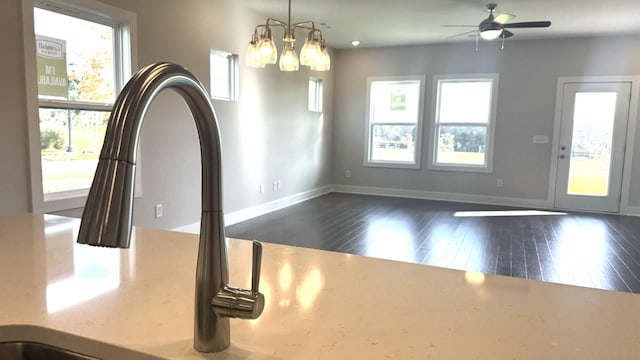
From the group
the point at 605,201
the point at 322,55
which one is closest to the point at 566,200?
the point at 605,201

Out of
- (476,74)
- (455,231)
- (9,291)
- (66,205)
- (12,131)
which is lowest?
(455,231)

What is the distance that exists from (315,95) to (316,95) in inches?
0.8

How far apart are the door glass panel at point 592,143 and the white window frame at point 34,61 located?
20.8 feet

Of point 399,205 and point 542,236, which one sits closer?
point 542,236

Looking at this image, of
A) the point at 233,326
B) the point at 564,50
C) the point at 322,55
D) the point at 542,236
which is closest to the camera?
the point at 233,326

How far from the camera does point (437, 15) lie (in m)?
5.53

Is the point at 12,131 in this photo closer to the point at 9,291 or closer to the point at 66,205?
the point at 66,205

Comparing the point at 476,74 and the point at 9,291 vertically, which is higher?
the point at 476,74

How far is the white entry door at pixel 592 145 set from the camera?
6609 millimetres

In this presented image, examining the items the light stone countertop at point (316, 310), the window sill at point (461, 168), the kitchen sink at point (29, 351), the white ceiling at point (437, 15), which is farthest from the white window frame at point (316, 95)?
the kitchen sink at point (29, 351)

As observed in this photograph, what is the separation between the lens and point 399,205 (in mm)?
7078

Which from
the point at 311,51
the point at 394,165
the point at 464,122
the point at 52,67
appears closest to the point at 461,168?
the point at 464,122

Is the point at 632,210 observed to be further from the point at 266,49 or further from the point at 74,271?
the point at 74,271

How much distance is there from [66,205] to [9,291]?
9.39 ft
